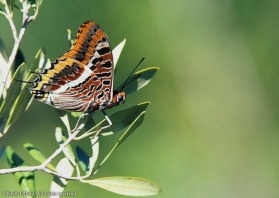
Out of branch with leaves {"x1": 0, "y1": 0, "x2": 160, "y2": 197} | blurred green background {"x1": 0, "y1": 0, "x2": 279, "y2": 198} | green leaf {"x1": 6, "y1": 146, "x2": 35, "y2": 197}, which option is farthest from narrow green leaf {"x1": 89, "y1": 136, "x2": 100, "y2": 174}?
blurred green background {"x1": 0, "y1": 0, "x2": 279, "y2": 198}

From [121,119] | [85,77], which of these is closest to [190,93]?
[85,77]

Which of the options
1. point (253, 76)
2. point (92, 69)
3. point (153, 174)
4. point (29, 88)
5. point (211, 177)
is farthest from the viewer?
point (253, 76)

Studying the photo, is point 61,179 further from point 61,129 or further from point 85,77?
point 85,77

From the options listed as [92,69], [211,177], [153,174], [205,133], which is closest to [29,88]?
[92,69]

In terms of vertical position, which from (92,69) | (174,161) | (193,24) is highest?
(92,69)

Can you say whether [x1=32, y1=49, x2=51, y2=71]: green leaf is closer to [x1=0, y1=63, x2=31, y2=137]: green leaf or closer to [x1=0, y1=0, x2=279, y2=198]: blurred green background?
[x1=0, y1=63, x2=31, y2=137]: green leaf

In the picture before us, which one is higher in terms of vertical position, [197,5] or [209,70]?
[197,5]

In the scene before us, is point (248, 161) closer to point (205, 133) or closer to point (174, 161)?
point (205, 133)
